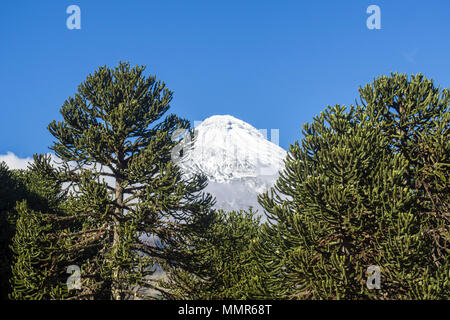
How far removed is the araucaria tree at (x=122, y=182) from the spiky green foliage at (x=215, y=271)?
934mm

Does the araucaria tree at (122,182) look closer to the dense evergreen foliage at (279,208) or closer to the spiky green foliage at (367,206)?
the dense evergreen foliage at (279,208)

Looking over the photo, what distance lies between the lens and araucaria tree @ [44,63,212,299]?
14984mm

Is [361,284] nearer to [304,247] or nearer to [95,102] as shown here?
[304,247]

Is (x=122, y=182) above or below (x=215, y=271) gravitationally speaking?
above

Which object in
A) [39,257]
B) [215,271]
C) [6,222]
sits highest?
[6,222]

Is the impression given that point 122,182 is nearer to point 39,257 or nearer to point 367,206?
point 39,257

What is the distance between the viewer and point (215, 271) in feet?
58.5

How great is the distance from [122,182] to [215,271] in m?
6.08

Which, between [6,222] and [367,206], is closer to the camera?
[367,206]

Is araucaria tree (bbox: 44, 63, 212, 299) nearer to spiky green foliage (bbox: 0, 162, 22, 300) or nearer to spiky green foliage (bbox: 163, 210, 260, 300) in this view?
spiky green foliage (bbox: 163, 210, 260, 300)

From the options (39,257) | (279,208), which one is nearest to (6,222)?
(39,257)
